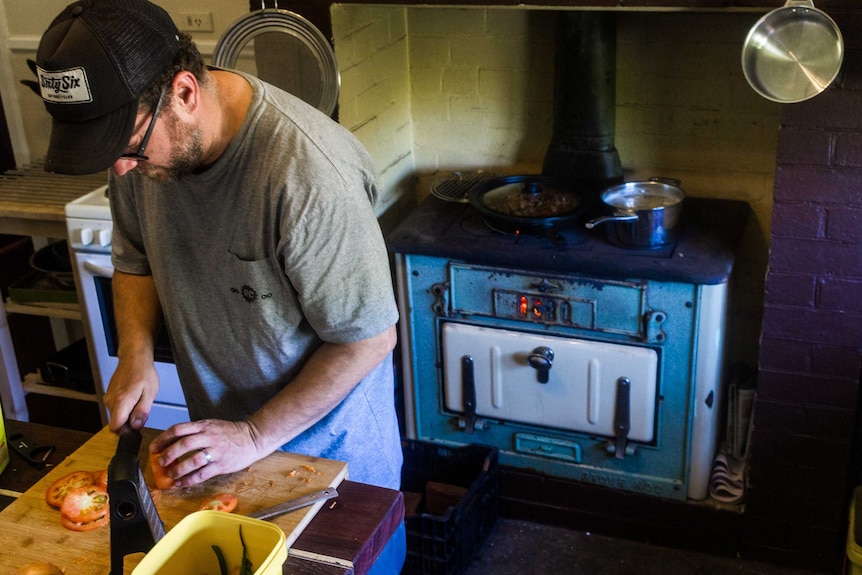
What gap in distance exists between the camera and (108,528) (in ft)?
4.90

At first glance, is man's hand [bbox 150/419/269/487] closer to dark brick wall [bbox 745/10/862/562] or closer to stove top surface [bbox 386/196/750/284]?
stove top surface [bbox 386/196/750/284]

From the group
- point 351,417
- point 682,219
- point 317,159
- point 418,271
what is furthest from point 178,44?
point 682,219

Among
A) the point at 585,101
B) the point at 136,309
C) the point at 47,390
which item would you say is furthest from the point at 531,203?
the point at 47,390

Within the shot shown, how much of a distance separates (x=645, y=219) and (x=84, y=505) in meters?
1.65

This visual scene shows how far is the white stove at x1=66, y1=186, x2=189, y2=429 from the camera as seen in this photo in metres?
2.88

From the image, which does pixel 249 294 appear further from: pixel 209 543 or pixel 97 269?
pixel 97 269

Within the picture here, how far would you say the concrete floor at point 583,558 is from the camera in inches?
112

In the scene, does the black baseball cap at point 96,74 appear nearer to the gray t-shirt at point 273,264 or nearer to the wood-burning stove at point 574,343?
the gray t-shirt at point 273,264

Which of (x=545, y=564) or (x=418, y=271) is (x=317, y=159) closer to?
(x=418, y=271)

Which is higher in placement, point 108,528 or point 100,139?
point 100,139

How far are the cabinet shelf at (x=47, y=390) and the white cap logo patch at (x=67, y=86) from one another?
6.67 ft

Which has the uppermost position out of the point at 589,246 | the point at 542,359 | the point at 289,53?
the point at 289,53

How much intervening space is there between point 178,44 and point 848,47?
149cm

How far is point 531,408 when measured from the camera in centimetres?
285
